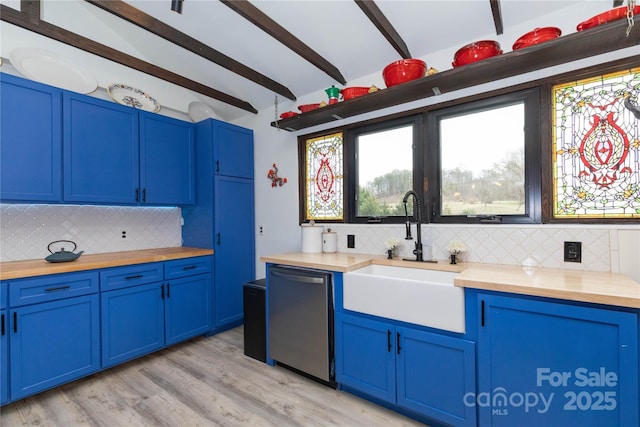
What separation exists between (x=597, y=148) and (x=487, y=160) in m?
0.58

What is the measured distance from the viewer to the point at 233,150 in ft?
10.6

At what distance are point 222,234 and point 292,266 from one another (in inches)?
47.4

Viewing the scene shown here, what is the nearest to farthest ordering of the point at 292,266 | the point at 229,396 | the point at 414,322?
the point at 414,322
the point at 229,396
the point at 292,266

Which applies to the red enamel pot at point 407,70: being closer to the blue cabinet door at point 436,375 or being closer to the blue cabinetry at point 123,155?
the blue cabinet door at point 436,375

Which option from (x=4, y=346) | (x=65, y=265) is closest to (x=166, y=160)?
(x=65, y=265)

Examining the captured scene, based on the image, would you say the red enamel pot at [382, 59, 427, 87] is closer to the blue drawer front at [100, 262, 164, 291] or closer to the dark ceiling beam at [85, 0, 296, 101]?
the dark ceiling beam at [85, 0, 296, 101]

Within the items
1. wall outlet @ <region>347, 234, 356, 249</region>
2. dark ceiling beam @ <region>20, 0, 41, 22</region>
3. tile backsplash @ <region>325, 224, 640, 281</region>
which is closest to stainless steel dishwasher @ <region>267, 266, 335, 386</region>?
wall outlet @ <region>347, 234, 356, 249</region>

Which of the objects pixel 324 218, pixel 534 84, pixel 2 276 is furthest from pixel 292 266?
pixel 534 84

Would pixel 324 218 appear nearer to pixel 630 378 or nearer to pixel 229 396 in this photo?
pixel 229 396

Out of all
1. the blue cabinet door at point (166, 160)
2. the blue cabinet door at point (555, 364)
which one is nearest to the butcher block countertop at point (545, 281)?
the blue cabinet door at point (555, 364)

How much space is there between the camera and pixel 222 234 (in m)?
3.08

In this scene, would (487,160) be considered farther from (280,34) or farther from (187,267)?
(187,267)

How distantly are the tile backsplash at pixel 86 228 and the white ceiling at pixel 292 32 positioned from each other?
123cm

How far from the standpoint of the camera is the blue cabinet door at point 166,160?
9.05 feet
